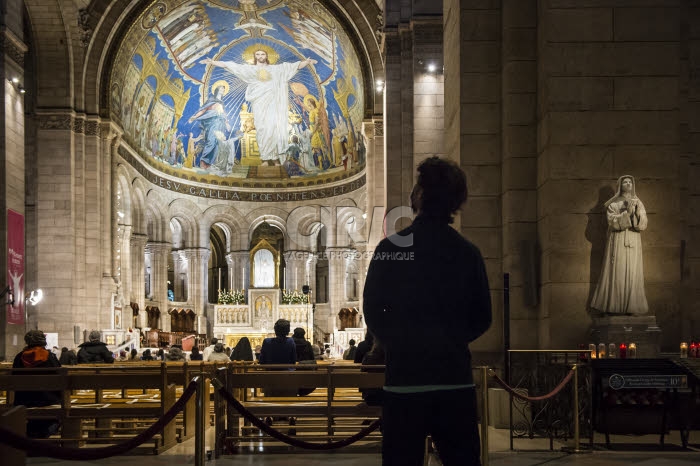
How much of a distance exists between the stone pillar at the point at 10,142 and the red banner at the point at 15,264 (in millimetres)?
103

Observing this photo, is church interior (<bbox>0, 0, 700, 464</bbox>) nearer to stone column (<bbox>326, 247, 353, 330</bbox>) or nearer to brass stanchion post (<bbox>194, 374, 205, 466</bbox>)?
stone column (<bbox>326, 247, 353, 330</bbox>)

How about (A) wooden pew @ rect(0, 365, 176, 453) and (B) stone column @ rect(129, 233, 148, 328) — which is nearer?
(A) wooden pew @ rect(0, 365, 176, 453)

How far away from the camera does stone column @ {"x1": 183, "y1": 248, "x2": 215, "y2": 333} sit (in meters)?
45.4

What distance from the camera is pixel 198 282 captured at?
150ft

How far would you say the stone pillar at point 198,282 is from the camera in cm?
4541

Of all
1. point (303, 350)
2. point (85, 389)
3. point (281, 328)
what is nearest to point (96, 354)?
point (303, 350)

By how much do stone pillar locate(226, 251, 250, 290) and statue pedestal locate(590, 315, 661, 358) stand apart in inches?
1523

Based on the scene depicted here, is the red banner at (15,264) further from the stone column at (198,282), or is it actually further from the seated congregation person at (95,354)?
the stone column at (198,282)

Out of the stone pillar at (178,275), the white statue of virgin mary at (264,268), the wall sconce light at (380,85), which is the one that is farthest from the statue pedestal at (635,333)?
the white statue of virgin mary at (264,268)

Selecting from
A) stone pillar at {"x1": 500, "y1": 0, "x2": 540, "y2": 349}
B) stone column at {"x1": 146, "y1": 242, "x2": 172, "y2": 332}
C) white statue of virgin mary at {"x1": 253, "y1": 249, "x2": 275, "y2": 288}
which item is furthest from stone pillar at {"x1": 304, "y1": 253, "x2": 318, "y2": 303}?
stone pillar at {"x1": 500, "y1": 0, "x2": 540, "y2": 349}

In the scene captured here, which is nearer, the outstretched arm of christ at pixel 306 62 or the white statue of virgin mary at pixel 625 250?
the white statue of virgin mary at pixel 625 250

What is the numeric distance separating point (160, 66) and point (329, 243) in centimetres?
1298

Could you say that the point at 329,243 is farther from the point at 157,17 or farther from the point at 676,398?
the point at 676,398

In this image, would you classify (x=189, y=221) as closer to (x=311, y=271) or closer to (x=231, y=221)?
(x=231, y=221)
